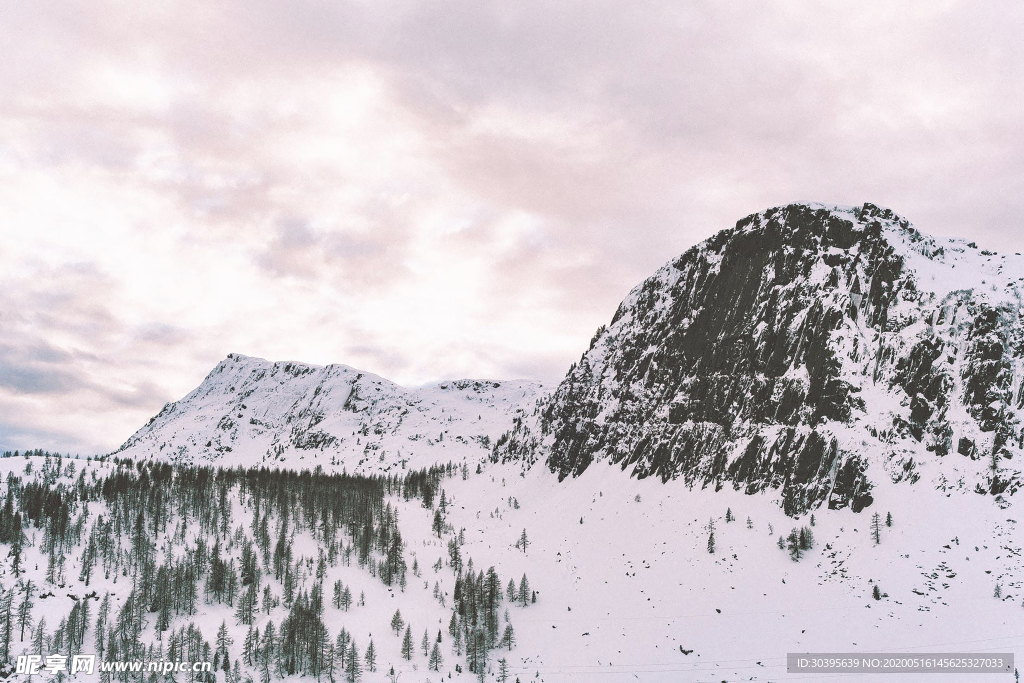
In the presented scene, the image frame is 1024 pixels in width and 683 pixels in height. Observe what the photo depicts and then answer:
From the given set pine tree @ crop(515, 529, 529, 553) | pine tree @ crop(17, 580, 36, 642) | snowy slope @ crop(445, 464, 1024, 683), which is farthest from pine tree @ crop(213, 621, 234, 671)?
pine tree @ crop(515, 529, 529, 553)

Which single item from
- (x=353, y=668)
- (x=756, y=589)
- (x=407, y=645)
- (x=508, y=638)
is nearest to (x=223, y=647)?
(x=353, y=668)

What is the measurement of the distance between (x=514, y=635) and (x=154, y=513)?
82108mm

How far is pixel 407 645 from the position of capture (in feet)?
304

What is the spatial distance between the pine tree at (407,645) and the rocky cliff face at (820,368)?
49.0 metres

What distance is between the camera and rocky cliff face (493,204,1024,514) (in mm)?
86312

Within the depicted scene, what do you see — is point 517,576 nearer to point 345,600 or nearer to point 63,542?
point 345,600

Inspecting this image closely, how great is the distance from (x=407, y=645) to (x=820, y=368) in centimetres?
7552

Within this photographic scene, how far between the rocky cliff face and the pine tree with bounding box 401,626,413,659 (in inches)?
1930

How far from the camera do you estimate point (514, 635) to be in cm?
9356

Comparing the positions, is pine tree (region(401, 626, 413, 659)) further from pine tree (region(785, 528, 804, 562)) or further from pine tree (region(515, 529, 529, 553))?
pine tree (region(785, 528, 804, 562))

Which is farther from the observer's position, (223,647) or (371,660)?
(223,647)

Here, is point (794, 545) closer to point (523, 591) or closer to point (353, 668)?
point (523, 591)

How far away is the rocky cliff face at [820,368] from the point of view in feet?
283

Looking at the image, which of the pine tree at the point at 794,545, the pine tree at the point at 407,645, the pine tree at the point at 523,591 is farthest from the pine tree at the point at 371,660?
the pine tree at the point at 794,545
